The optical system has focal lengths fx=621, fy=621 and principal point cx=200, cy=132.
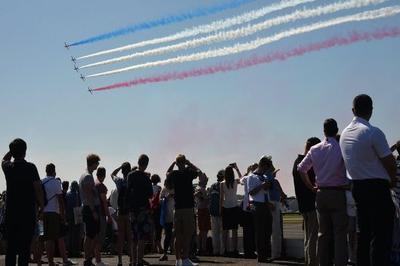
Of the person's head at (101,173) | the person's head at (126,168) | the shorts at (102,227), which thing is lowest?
the shorts at (102,227)

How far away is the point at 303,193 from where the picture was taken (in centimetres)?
911

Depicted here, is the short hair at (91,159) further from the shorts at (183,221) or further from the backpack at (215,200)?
the backpack at (215,200)

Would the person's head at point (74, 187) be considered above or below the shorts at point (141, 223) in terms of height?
above

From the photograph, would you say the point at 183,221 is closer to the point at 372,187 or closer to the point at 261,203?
the point at 261,203

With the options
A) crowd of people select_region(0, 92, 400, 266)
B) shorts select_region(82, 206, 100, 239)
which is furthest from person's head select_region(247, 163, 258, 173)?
shorts select_region(82, 206, 100, 239)

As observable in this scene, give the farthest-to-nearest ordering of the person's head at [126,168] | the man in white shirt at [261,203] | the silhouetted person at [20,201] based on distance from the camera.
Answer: the man in white shirt at [261,203] → the person's head at [126,168] → the silhouetted person at [20,201]

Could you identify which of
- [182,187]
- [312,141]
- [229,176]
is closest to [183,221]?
Answer: [182,187]

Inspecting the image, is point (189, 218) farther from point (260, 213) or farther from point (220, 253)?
point (220, 253)

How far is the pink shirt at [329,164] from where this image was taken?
7.67 metres

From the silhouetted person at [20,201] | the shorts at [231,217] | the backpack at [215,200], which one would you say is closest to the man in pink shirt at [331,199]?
the silhouetted person at [20,201]

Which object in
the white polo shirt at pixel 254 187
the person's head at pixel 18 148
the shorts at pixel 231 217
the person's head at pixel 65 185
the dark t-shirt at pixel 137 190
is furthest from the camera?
the person's head at pixel 65 185

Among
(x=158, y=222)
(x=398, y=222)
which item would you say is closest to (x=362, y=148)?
(x=398, y=222)

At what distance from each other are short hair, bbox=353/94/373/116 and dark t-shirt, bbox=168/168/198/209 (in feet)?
15.4

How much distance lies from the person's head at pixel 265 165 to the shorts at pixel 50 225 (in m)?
4.00
